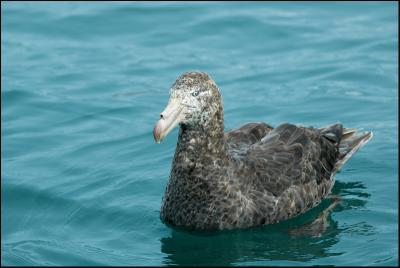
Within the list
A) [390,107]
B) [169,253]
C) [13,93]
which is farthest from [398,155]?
[13,93]

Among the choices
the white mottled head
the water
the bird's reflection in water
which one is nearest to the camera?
the white mottled head

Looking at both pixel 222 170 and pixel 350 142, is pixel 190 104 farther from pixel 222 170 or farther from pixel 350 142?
pixel 350 142

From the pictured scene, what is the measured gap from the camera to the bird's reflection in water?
10188mm

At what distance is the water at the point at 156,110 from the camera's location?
1051 cm

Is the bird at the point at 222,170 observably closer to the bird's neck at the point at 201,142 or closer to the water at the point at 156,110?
the bird's neck at the point at 201,142

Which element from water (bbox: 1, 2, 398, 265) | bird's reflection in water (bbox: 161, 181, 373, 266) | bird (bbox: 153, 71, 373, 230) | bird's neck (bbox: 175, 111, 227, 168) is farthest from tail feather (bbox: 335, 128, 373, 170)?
bird's neck (bbox: 175, 111, 227, 168)

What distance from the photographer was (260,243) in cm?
1044

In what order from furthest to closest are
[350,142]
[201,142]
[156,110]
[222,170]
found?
[156,110], [350,142], [222,170], [201,142]

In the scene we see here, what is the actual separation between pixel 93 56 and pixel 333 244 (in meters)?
7.16

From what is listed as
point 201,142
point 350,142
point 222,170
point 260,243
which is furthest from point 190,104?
point 350,142

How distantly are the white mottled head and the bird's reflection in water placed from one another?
1.14 meters

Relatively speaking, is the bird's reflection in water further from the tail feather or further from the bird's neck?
the tail feather

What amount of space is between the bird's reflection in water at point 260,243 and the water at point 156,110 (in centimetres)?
2

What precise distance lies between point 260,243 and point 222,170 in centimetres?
79
